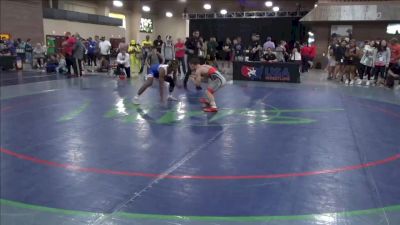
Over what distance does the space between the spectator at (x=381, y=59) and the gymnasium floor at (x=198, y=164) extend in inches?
173

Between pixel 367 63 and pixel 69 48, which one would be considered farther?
pixel 69 48

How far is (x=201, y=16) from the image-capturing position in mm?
31250

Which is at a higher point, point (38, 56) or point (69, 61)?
point (38, 56)

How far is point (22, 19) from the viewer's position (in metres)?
23.9

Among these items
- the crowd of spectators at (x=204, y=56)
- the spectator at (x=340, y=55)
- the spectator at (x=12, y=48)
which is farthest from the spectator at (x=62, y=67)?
the spectator at (x=340, y=55)

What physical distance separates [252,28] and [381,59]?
60.5 feet

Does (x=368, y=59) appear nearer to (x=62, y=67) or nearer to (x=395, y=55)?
(x=395, y=55)

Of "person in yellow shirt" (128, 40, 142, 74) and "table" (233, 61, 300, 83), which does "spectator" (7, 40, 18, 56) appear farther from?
"table" (233, 61, 300, 83)

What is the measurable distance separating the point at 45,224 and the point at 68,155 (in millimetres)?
1901

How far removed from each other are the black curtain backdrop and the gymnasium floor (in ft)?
67.4

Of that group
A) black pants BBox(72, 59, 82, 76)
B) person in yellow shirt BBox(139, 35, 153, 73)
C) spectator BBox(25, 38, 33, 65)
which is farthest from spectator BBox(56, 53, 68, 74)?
spectator BBox(25, 38, 33, 65)

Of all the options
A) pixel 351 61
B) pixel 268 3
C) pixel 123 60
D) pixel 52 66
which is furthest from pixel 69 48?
pixel 268 3

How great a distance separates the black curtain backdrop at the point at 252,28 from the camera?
2842 centimetres

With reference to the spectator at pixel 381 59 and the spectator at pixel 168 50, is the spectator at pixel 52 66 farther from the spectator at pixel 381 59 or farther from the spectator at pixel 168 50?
the spectator at pixel 381 59
